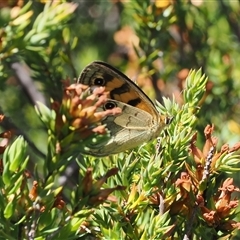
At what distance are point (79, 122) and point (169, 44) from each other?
201cm

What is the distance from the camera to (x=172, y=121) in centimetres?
168

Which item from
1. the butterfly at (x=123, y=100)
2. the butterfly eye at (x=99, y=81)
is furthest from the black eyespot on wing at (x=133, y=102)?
the butterfly eye at (x=99, y=81)

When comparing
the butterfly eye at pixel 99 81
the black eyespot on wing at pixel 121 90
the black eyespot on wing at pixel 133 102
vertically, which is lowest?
the black eyespot on wing at pixel 133 102

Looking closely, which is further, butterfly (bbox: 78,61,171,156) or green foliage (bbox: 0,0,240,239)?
butterfly (bbox: 78,61,171,156)

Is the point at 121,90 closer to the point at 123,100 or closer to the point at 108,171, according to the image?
the point at 123,100

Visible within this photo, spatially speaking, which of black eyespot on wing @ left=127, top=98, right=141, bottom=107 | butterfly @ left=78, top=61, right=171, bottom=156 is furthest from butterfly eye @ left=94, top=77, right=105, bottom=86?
black eyespot on wing @ left=127, top=98, right=141, bottom=107

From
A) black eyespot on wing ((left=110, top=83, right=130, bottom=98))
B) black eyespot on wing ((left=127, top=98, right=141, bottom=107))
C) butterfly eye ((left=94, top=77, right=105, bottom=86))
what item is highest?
butterfly eye ((left=94, top=77, right=105, bottom=86))

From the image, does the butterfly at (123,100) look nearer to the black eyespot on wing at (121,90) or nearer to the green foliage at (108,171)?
the black eyespot on wing at (121,90)

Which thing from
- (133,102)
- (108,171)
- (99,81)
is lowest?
(133,102)

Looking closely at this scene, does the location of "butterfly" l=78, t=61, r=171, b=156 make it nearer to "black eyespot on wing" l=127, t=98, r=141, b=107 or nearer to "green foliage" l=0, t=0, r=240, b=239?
"black eyespot on wing" l=127, t=98, r=141, b=107

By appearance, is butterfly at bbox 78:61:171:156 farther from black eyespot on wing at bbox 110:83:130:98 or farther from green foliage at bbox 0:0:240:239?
green foliage at bbox 0:0:240:239

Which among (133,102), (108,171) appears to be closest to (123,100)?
(133,102)

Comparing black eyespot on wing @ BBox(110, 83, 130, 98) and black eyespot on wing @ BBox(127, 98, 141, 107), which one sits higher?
black eyespot on wing @ BBox(110, 83, 130, 98)

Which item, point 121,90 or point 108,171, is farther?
point 121,90
